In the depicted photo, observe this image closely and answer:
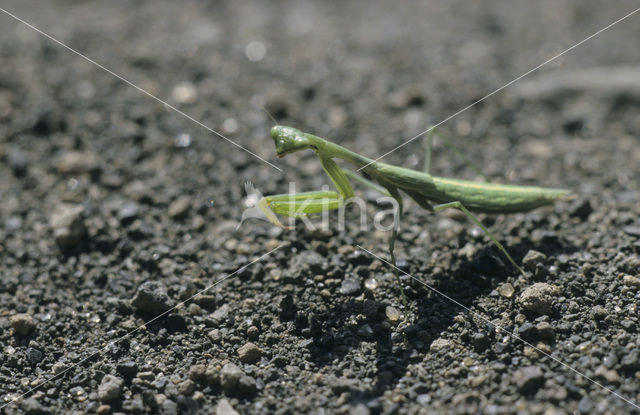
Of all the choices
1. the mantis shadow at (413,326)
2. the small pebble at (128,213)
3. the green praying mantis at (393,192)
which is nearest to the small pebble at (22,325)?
the small pebble at (128,213)

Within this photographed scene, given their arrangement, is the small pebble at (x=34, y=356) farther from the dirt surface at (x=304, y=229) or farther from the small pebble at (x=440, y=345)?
the small pebble at (x=440, y=345)

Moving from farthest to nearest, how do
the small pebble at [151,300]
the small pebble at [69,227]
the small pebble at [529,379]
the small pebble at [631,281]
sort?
1. the small pebble at [69,227]
2. the small pebble at [151,300]
3. the small pebble at [631,281]
4. the small pebble at [529,379]

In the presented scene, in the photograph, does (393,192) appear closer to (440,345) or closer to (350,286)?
(350,286)

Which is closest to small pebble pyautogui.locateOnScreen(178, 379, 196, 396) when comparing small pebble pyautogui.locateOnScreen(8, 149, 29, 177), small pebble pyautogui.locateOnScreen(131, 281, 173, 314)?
small pebble pyautogui.locateOnScreen(131, 281, 173, 314)

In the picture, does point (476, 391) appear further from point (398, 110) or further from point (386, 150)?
point (398, 110)

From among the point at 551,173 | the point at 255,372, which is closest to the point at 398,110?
the point at 551,173

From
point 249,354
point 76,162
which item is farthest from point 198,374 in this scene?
point 76,162
